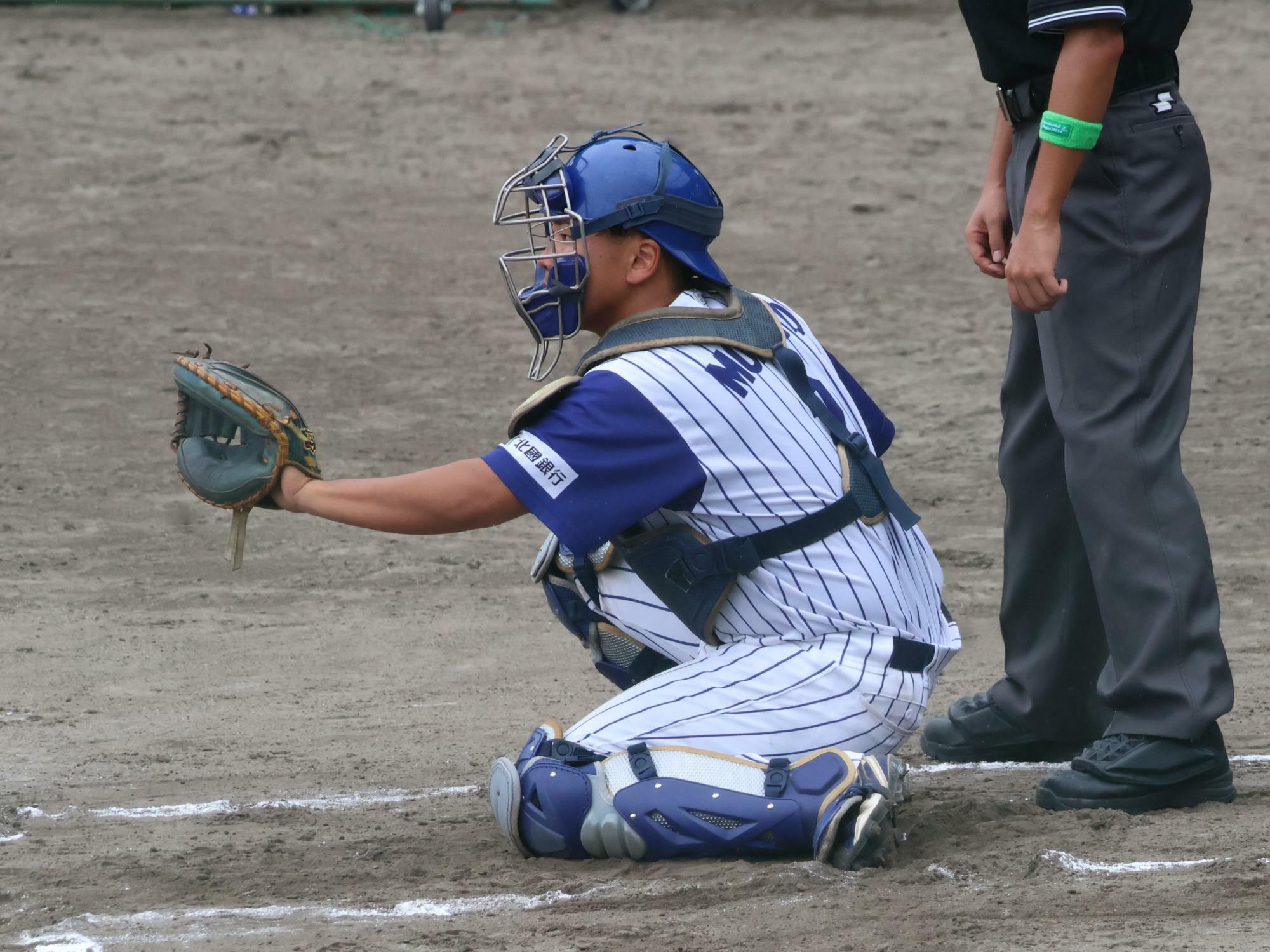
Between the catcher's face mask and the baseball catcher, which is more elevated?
the catcher's face mask

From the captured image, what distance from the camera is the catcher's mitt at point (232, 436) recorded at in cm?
272

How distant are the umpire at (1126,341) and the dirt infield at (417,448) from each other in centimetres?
16

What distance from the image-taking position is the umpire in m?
2.68

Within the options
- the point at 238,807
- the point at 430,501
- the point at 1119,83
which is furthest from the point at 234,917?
the point at 1119,83

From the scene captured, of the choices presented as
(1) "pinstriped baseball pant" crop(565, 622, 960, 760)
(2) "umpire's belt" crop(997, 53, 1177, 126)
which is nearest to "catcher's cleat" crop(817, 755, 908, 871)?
(1) "pinstriped baseball pant" crop(565, 622, 960, 760)

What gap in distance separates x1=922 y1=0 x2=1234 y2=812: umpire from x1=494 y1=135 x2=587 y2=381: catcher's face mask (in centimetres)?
71

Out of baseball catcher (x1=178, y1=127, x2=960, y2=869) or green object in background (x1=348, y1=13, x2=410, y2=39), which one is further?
green object in background (x1=348, y1=13, x2=410, y2=39)

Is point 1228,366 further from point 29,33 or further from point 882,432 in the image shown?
point 29,33

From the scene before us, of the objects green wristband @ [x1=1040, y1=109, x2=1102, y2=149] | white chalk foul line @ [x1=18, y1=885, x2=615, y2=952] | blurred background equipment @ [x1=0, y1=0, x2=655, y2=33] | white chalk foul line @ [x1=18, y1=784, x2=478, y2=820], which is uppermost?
blurred background equipment @ [x1=0, y1=0, x2=655, y2=33]

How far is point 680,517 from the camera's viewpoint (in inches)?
107

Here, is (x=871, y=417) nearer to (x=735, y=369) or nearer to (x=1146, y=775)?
(x=735, y=369)

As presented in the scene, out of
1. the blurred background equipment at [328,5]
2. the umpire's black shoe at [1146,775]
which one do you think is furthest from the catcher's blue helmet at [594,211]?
the blurred background equipment at [328,5]

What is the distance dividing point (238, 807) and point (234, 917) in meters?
0.55

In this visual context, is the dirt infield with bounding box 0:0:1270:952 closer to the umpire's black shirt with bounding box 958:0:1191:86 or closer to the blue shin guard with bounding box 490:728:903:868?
the blue shin guard with bounding box 490:728:903:868
